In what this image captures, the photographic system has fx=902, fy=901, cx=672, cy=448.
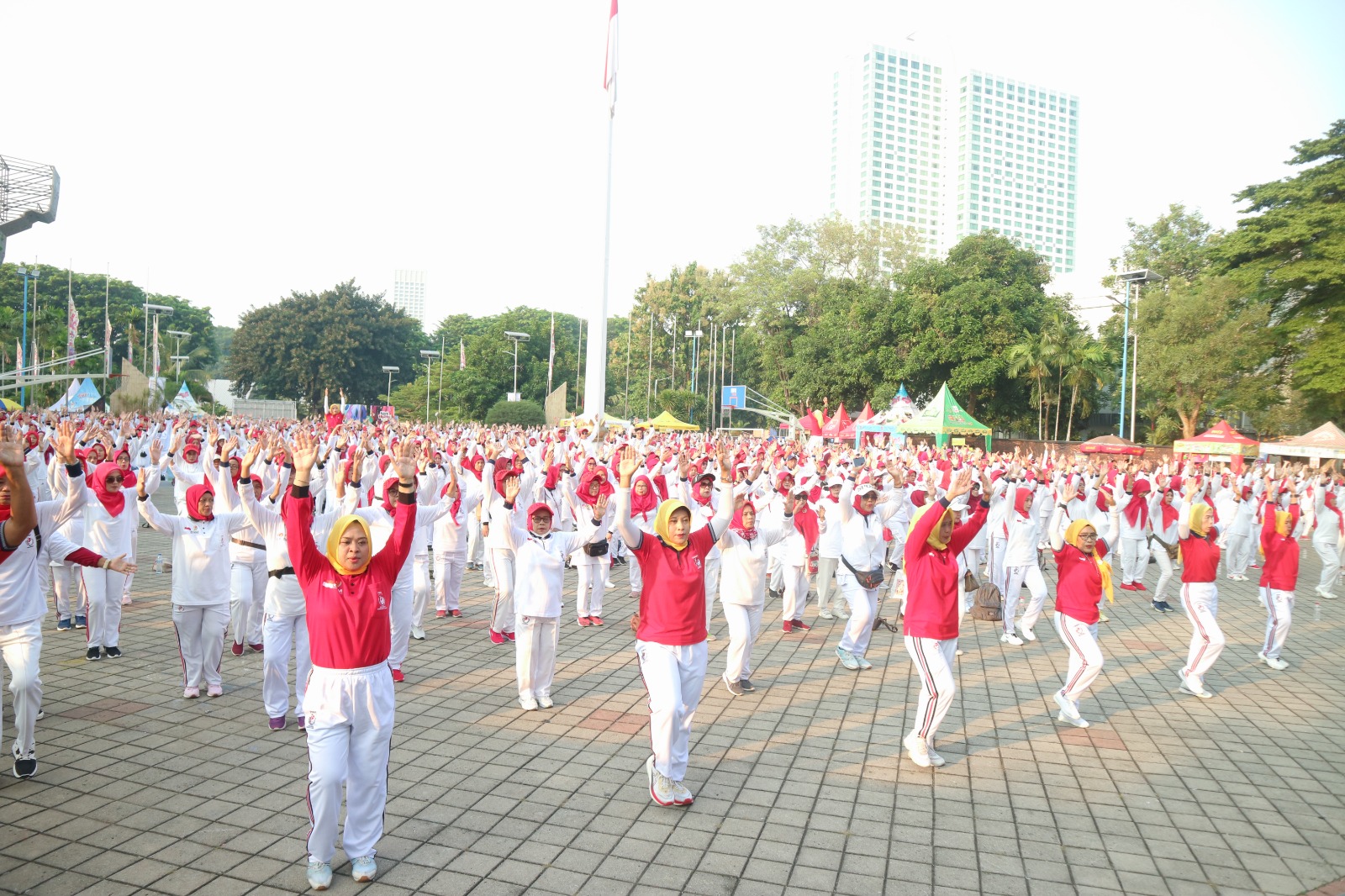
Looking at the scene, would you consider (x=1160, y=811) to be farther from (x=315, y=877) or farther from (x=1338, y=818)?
(x=315, y=877)

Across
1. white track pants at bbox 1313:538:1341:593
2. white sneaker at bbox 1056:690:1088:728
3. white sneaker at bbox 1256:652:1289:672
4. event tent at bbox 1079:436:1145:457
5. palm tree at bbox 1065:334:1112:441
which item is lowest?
white sneaker at bbox 1256:652:1289:672

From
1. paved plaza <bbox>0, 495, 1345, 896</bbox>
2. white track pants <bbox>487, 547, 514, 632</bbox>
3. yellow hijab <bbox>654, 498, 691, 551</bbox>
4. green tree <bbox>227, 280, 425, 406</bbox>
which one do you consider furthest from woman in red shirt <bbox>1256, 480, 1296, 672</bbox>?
green tree <bbox>227, 280, 425, 406</bbox>

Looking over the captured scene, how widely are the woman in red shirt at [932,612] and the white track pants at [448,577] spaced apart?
5899 mm

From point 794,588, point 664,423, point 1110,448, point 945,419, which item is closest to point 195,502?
point 794,588

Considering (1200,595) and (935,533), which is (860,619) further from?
(1200,595)

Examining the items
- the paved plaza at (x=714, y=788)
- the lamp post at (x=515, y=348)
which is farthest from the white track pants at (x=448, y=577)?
the lamp post at (x=515, y=348)

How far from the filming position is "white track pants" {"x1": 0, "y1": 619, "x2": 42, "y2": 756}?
5.48 metres

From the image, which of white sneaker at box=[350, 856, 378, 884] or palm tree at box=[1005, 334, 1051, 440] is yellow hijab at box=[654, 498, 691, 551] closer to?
white sneaker at box=[350, 856, 378, 884]

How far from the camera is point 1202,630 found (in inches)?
333

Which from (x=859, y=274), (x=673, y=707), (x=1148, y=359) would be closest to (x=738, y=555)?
(x=673, y=707)

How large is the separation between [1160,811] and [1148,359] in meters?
31.9

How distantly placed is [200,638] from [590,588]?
17.1 feet

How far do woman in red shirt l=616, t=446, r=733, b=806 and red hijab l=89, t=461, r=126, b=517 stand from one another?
543 centimetres

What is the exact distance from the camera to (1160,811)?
18.6 ft
